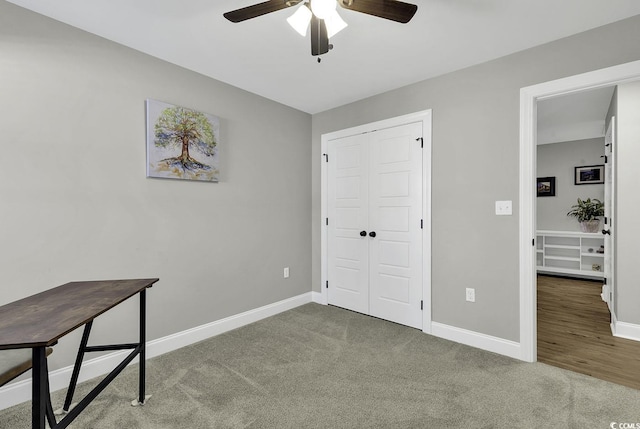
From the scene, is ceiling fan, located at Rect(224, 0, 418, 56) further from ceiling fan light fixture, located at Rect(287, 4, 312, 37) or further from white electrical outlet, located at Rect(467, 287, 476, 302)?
white electrical outlet, located at Rect(467, 287, 476, 302)

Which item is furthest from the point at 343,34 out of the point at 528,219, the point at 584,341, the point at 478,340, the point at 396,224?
the point at 584,341

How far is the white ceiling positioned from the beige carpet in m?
2.44

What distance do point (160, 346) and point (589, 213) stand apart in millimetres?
6425

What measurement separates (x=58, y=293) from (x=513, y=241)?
10.0 ft

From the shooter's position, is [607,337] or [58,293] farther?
[607,337]

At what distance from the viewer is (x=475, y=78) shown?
270cm

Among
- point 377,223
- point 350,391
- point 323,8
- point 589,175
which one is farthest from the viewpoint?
point 589,175

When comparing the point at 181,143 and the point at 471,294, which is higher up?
the point at 181,143

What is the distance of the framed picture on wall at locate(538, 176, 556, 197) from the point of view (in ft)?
18.5

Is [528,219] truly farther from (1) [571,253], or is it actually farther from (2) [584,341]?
(1) [571,253]

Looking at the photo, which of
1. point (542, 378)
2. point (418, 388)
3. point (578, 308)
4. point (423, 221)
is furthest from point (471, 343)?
point (578, 308)

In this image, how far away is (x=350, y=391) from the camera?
80.6 inches

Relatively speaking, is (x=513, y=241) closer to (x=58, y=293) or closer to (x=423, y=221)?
(x=423, y=221)

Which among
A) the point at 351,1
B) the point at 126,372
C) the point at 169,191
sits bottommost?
the point at 126,372
